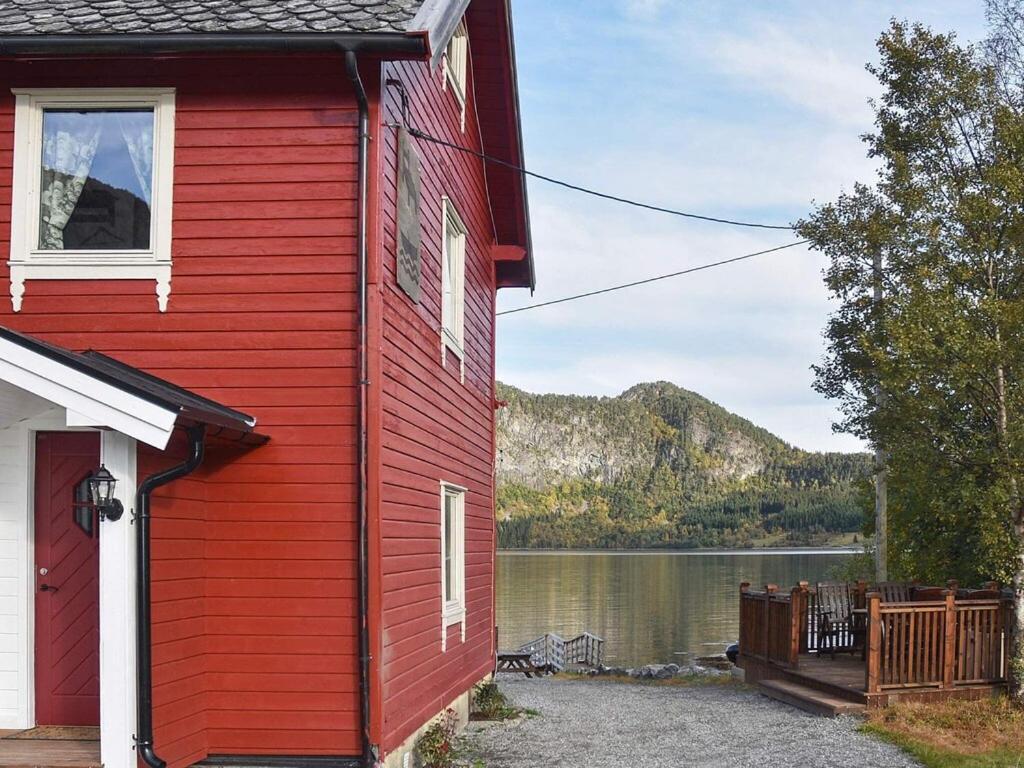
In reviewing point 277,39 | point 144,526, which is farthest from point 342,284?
point 144,526

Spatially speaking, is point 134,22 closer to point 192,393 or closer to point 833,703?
point 192,393

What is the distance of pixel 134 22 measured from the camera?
8.48m

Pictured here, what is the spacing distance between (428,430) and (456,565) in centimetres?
260

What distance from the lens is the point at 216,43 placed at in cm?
827

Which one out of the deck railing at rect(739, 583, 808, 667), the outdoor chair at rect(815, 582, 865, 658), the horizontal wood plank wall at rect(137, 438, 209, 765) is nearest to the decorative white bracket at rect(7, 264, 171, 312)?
the horizontal wood plank wall at rect(137, 438, 209, 765)

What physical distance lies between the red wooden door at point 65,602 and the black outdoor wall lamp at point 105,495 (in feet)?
4.10

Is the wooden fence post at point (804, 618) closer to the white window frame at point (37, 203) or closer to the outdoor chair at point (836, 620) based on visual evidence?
the outdoor chair at point (836, 620)

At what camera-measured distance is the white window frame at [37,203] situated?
8828mm

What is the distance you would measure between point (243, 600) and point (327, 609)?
64cm

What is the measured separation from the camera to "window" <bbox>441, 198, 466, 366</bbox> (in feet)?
39.7

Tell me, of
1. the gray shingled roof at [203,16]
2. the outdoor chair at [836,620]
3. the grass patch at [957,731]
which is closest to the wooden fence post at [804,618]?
the outdoor chair at [836,620]

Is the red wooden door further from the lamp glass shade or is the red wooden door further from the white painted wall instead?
the lamp glass shade

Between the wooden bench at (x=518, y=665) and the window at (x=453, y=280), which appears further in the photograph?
the wooden bench at (x=518, y=665)

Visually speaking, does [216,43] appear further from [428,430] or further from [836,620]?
[836,620]
